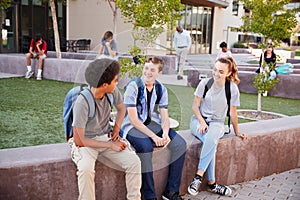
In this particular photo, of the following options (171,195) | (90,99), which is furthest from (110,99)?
(171,195)

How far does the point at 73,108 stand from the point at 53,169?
499 mm

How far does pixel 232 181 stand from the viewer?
3.84 meters

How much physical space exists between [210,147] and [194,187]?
41 centimetres

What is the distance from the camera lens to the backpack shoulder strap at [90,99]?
2.64 metres

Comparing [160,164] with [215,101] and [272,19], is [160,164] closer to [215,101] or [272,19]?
[215,101]

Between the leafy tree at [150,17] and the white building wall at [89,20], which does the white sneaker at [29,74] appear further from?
the white building wall at [89,20]

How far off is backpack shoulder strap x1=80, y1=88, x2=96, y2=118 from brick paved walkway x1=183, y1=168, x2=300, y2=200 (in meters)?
1.41

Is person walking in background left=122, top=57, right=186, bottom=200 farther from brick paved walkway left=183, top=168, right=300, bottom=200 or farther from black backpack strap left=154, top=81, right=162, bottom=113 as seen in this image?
brick paved walkway left=183, top=168, right=300, bottom=200

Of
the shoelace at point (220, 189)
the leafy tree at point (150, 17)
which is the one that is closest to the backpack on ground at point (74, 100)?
the shoelace at point (220, 189)

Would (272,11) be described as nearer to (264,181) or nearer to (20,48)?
(264,181)

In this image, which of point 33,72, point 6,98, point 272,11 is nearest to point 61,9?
point 33,72

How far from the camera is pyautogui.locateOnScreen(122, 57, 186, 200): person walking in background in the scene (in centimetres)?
306

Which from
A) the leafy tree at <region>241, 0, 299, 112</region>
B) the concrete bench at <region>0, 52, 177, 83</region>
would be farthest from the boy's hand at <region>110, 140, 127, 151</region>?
the concrete bench at <region>0, 52, 177, 83</region>

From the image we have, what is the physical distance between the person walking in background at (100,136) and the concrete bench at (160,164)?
149 mm
